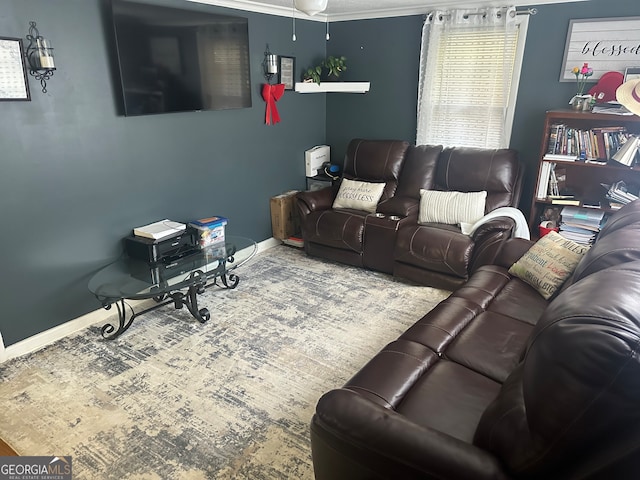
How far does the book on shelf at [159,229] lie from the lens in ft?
9.75

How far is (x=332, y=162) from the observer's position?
16.1 feet

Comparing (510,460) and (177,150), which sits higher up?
(177,150)

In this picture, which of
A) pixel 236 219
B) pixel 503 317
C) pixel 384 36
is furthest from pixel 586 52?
pixel 236 219

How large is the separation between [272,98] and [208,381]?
2.61 meters

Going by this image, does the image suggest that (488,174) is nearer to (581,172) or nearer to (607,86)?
(581,172)

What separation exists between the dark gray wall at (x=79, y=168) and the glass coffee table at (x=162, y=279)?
0.76ft

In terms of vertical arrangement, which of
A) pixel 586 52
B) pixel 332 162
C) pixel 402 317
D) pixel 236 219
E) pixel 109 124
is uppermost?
pixel 586 52

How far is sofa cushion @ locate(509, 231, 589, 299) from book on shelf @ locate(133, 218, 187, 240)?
7.30 ft

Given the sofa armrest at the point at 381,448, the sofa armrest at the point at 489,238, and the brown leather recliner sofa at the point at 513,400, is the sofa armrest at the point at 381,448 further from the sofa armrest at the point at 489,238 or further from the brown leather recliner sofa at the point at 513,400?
the sofa armrest at the point at 489,238

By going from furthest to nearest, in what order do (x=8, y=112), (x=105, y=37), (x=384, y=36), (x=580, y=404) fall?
(x=384, y=36) → (x=105, y=37) → (x=8, y=112) → (x=580, y=404)

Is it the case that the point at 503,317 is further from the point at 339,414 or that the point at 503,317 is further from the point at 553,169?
the point at 553,169

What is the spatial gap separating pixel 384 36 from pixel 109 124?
273 cm

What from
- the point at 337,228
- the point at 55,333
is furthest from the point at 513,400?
the point at 55,333

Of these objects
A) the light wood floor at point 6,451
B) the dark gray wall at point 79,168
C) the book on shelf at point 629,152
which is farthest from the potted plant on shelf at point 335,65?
the light wood floor at point 6,451
